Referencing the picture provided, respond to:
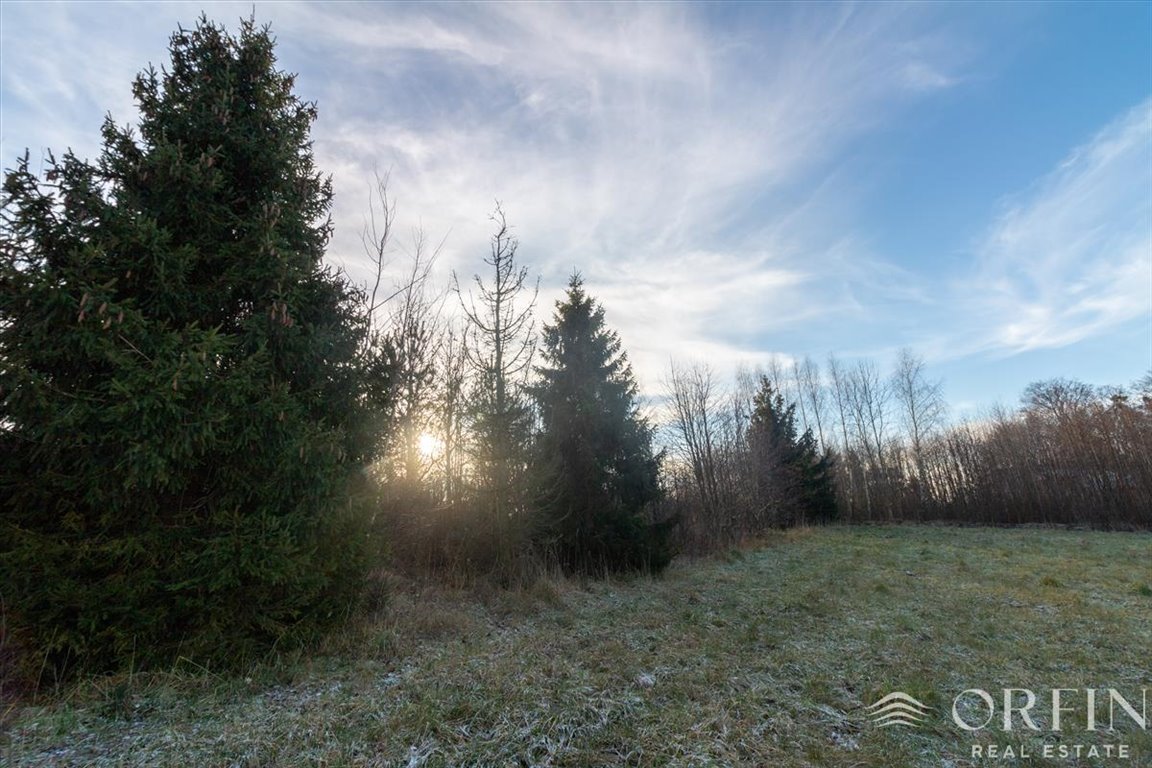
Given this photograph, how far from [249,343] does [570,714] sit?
394 centimetres

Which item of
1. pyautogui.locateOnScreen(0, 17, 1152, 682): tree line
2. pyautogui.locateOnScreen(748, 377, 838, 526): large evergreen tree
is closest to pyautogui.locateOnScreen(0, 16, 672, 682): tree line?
pyautogui.locateOnScreen(0, 17, 1152, 682): tree line

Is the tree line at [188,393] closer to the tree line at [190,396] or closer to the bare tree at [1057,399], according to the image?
the tree line at [190,396]

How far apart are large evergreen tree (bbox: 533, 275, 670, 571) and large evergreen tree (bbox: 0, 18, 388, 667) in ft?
16.8

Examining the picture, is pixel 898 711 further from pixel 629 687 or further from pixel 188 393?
pixel 188 393

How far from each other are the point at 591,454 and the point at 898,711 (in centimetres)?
696

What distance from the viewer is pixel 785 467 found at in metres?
23.3

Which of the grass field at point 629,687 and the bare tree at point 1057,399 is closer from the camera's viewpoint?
Result: the grass field at point 629,687

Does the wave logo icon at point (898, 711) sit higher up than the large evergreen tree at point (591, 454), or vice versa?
the large evergreen tree at point (591, 454)

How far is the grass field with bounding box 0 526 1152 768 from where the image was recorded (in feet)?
9.29

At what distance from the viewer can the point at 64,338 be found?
3352 millimetres

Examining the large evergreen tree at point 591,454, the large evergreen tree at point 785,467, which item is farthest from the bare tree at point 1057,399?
the large evergreen tree at point 591,454

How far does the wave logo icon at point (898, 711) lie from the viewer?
11.1 ft

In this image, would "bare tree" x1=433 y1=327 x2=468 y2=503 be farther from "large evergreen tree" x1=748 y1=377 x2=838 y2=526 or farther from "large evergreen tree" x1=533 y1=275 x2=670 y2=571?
"large evergreen tree" x1=748 y1=377 x2=838 y2=526

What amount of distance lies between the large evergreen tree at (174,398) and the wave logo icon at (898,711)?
15.0 feet
